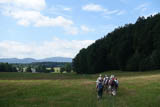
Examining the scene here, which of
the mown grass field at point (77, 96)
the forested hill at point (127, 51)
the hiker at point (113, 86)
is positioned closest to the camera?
the mown grass field at point (77, 96)

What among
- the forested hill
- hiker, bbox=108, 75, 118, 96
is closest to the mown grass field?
hiker, bbox=108, 75, 118, 96

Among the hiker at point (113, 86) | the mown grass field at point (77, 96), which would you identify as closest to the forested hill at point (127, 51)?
the mown grass field at point (77, 96)

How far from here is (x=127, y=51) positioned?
9212 cm

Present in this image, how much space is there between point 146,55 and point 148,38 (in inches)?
217

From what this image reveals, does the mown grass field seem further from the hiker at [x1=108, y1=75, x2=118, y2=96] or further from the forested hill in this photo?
the forested hill

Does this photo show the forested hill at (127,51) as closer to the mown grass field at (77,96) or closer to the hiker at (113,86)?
the mown grass field at (77,96)

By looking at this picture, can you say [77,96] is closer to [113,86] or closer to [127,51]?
[113,86]

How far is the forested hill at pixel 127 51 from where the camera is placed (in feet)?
253

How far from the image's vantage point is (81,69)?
114 meters

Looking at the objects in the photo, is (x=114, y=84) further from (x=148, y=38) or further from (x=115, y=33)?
(x=115, y=33)

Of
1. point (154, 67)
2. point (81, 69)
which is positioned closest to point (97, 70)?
point (81, 69)

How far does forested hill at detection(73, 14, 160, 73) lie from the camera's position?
77188mm

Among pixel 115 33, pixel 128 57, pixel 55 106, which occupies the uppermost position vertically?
pixel 115 33

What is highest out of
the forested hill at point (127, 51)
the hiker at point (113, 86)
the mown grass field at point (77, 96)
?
the forested hill at point (127, 51)
